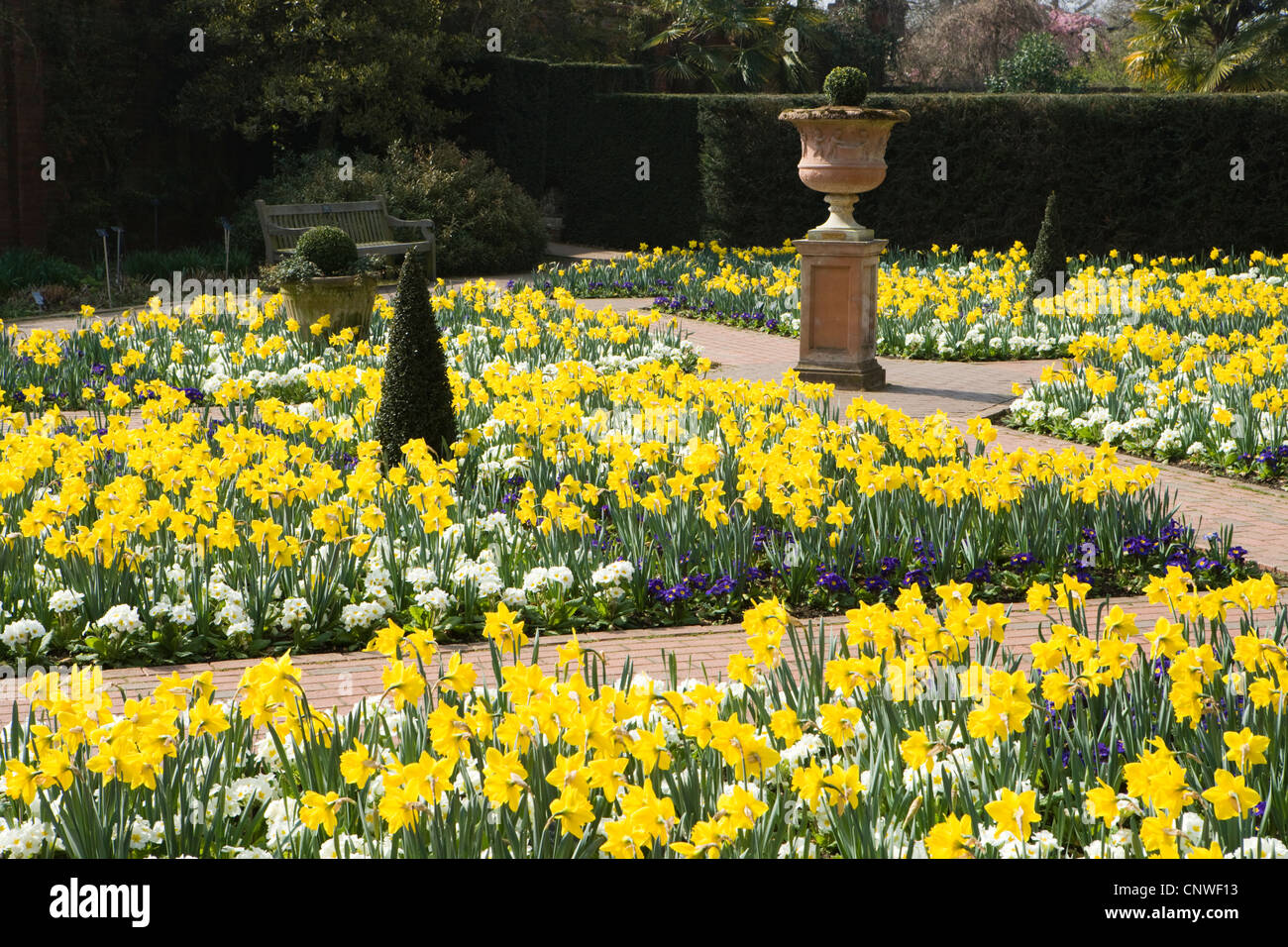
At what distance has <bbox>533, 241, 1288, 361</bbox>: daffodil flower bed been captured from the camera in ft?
34.9

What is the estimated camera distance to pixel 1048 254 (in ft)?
43.0

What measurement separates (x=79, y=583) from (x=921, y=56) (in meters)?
36.2

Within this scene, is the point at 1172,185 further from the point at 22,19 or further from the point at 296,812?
the point at 296,812

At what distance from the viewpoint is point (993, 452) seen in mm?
5309

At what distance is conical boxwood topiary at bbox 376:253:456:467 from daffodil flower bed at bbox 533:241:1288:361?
17.1 feet

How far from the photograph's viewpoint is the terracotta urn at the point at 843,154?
9.28 m

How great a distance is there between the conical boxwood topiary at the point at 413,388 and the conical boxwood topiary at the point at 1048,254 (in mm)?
8069

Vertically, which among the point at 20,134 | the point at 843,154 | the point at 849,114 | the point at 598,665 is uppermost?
the point at 20,134

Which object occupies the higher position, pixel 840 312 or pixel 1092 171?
pixel 1092 171

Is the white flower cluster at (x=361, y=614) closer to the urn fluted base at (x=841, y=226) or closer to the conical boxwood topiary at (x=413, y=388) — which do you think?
the conical boxwood topiary at (x=413, y=388)

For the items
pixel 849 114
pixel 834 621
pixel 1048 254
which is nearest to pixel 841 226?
pixel 849 114

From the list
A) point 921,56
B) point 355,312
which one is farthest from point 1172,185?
point 921,56

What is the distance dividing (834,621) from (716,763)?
1892 mm

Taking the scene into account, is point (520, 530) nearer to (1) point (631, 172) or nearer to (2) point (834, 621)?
(2) point (834, 621)
